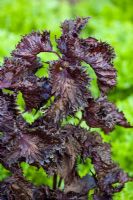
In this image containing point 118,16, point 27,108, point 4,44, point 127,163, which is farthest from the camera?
point 118,16

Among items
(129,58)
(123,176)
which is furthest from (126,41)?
(123,176)

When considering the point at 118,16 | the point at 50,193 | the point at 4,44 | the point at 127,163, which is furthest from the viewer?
the point at 118,16

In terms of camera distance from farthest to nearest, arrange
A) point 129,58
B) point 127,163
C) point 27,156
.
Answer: point 129,58 → point 127,163 → point 27,156

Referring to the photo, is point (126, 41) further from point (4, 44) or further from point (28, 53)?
point (28, 53)

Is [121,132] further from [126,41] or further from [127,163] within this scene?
[126,41]

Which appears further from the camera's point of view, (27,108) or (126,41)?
(126,41)

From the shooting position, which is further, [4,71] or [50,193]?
[50,193]

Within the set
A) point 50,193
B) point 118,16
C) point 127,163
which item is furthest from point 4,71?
point 118,16

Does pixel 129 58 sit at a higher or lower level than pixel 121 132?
higher

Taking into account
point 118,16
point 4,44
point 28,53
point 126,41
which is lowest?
point 28,53
